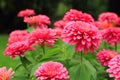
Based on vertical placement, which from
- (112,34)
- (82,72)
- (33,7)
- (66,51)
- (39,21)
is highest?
(33,7)

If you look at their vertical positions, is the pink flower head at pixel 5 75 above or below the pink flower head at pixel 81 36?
below

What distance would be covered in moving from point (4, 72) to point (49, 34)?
0.43m

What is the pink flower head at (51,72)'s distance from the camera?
2.13m

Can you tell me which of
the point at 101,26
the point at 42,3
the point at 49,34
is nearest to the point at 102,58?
the point at 49,34

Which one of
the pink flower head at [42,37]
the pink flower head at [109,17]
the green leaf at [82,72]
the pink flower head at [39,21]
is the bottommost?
the green leaf at [82,72]

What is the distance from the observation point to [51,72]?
2146 millimetres

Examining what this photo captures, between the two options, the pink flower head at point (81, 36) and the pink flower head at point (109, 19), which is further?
the pink flower head at point (109, 19)

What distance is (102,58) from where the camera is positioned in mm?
2658

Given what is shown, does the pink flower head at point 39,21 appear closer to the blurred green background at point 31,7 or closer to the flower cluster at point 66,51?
the flower cluster at point 66,51

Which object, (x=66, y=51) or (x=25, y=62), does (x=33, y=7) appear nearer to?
(x=25, y=62)

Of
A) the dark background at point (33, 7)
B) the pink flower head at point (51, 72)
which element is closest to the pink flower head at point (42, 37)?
the pink flower head at point (51, 72)

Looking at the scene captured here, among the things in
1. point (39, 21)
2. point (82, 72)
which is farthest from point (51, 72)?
point (39, 21)

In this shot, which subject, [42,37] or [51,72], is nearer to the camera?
[51,72]

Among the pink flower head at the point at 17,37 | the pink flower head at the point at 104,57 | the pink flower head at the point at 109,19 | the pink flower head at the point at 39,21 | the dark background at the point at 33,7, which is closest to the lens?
the pink flower head at the point at 104,57
